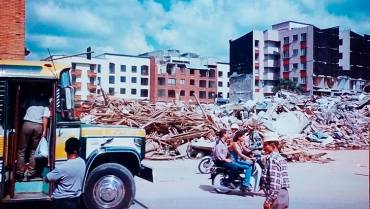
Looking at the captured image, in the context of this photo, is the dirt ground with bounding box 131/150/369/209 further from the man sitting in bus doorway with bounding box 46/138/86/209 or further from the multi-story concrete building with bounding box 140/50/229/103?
the multi-story concrete building with bounding box 140/50/229/103

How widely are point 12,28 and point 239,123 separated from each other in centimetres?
1234

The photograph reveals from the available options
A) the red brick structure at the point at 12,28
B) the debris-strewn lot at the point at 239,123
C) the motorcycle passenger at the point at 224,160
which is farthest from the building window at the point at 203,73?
the motorcycle passenger at the point at 224,160

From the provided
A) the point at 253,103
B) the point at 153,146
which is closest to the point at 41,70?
the point at 153,146

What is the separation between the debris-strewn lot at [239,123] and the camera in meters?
18.3

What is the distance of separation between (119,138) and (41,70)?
1768mm

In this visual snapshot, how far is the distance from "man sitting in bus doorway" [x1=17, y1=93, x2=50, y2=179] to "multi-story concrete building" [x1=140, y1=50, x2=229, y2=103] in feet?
236

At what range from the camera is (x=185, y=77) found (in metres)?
85.8

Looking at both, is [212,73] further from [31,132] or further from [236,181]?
[31,132]

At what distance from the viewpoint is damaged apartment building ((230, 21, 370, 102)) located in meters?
65.8

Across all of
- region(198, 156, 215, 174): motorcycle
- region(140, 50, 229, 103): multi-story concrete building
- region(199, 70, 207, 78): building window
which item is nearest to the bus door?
region(198, 156, 215, 174): motorcycle

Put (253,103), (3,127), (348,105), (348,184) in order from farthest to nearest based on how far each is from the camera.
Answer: (253,103) < (348,105) < (348,184) < (3,127)

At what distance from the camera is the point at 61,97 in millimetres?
7199

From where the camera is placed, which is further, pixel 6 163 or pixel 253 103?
pixel 253 103

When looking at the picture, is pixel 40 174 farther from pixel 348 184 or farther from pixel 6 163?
pixel 348 184
